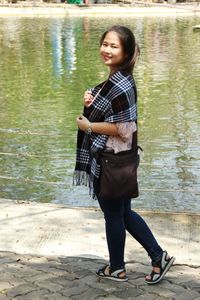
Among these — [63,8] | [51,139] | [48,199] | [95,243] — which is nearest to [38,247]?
[95,243]

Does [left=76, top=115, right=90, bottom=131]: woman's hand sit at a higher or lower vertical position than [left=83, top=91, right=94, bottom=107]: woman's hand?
lower

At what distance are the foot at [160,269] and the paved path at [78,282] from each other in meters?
0.04

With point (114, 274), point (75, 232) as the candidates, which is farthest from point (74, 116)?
point (114, 274)

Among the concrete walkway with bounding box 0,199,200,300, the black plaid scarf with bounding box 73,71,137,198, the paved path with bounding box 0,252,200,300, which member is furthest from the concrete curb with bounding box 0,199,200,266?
the black plaid scarf with bounding box 73,71,137,198

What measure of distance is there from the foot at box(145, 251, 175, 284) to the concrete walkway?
0.13 ft

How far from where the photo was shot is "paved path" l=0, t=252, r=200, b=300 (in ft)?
10.9

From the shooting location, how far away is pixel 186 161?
24.0 ft

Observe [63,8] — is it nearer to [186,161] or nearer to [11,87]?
[11,87]

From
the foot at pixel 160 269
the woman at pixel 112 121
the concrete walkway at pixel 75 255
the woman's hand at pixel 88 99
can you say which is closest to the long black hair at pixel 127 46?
the woman at pixel 112 121

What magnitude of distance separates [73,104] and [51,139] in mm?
2841

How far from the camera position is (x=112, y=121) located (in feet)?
10.6

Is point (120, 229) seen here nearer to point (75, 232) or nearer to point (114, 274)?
point (114, 274)

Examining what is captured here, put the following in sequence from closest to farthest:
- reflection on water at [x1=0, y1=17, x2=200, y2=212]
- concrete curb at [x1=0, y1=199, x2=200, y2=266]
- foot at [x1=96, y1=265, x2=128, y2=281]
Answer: foot at [x1=96, y1=265, x2=128, y2=281] → concrete curb at [x1=0, y1=199, x2=200, y2=266] → reflection on water at [x1=0, y1=17, x2=200, y2=212]

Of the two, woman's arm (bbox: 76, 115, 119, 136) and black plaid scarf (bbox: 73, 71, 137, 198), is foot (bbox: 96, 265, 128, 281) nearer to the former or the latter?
black plaid scarf (bbox: 73, 71, 137, 198)
